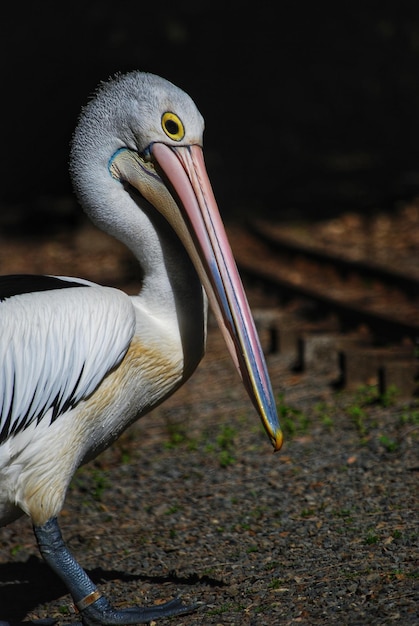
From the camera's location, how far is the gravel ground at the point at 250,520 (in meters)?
3.69

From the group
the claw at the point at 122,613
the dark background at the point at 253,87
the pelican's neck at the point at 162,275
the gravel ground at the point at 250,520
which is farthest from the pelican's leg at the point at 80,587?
the dark background at the point at 253,87

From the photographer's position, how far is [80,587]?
12.0 ft

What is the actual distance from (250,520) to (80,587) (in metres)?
1.24

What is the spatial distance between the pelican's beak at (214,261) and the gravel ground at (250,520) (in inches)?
25.1

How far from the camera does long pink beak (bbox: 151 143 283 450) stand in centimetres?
360

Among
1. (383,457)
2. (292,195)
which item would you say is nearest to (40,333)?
(383,457)

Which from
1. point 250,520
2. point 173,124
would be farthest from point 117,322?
point 250,520

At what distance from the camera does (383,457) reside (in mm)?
5195

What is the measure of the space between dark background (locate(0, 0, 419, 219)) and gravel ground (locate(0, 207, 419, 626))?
994 centimetres

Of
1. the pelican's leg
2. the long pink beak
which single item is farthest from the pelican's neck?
the pelican's leg

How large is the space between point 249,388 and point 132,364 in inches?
18.6

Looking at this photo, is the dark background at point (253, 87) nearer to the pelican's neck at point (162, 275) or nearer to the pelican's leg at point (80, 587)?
the pelican's neck at point (162, 275)

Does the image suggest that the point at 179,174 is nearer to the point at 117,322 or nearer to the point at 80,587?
the point at 117,322

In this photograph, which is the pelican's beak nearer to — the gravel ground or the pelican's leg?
the gravel ground
